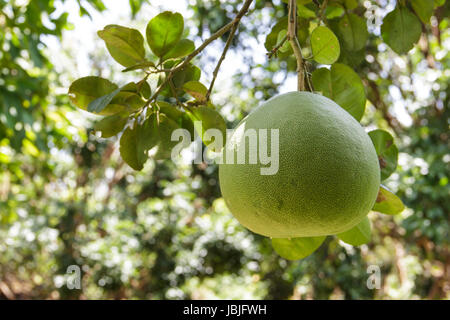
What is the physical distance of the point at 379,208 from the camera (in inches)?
31.7

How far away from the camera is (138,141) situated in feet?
2.55

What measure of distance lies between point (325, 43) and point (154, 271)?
4158 mm

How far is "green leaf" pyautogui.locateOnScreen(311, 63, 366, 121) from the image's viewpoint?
0.79 m

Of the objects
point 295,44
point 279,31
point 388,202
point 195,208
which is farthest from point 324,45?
point 195,208

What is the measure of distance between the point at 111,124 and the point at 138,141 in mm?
64

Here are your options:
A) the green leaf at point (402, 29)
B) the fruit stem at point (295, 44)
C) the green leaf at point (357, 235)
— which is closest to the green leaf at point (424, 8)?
the green leaf at point (402, 29)

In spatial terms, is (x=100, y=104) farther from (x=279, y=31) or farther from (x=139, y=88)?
(x=279, y=31)

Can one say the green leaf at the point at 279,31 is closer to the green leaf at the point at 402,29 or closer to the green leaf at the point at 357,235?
the green leaf at the point at 402,29

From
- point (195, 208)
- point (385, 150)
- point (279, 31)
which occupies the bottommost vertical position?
point (195, 208)

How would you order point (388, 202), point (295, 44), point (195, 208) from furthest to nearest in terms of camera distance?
point (195, 208) < point (388, 202) < point (295, 44)

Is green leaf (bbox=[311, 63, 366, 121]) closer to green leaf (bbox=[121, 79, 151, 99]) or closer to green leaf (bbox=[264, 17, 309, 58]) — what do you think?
green leaf (bbox=[264, 17, 309, 58])

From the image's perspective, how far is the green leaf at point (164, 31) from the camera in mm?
745
